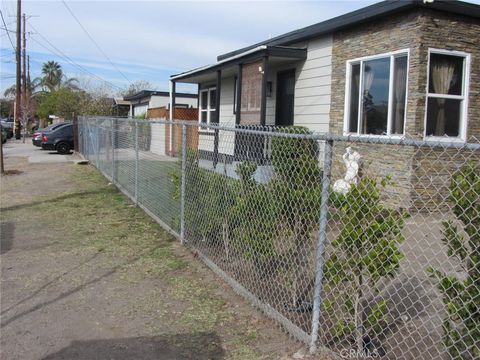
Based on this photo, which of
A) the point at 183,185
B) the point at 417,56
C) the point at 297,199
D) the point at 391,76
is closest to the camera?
the point at 297,199

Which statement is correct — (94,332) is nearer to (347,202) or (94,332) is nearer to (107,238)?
(347,202)

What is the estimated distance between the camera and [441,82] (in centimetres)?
852

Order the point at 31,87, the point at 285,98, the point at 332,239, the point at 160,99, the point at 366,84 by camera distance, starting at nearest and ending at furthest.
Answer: the point at 332,239 < the point at 366,84 < the point at 285,98 < the point at 160,99 < the point at 31,87

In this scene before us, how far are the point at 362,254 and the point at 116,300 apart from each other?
2.48 m

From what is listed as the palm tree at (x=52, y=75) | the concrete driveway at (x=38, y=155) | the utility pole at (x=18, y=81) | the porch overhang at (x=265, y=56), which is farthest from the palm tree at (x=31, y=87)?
the porch overhang at (x=265, y=56)

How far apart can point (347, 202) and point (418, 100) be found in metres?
5.58

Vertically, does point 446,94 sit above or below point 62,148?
above

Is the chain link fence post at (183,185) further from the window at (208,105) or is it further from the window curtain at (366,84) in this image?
→ the window at (208,105)

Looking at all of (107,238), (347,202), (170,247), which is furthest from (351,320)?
(107,238)

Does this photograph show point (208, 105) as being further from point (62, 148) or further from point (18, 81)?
point (18, 81)

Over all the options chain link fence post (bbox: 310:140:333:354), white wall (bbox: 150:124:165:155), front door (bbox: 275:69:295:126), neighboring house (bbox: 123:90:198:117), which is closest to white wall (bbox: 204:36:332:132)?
front door (bbox: 275:69:295:126)

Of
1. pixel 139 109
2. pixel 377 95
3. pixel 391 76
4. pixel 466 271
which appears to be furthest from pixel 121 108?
pixel 466 271

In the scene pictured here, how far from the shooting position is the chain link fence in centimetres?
273

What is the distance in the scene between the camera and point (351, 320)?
11.1ft
